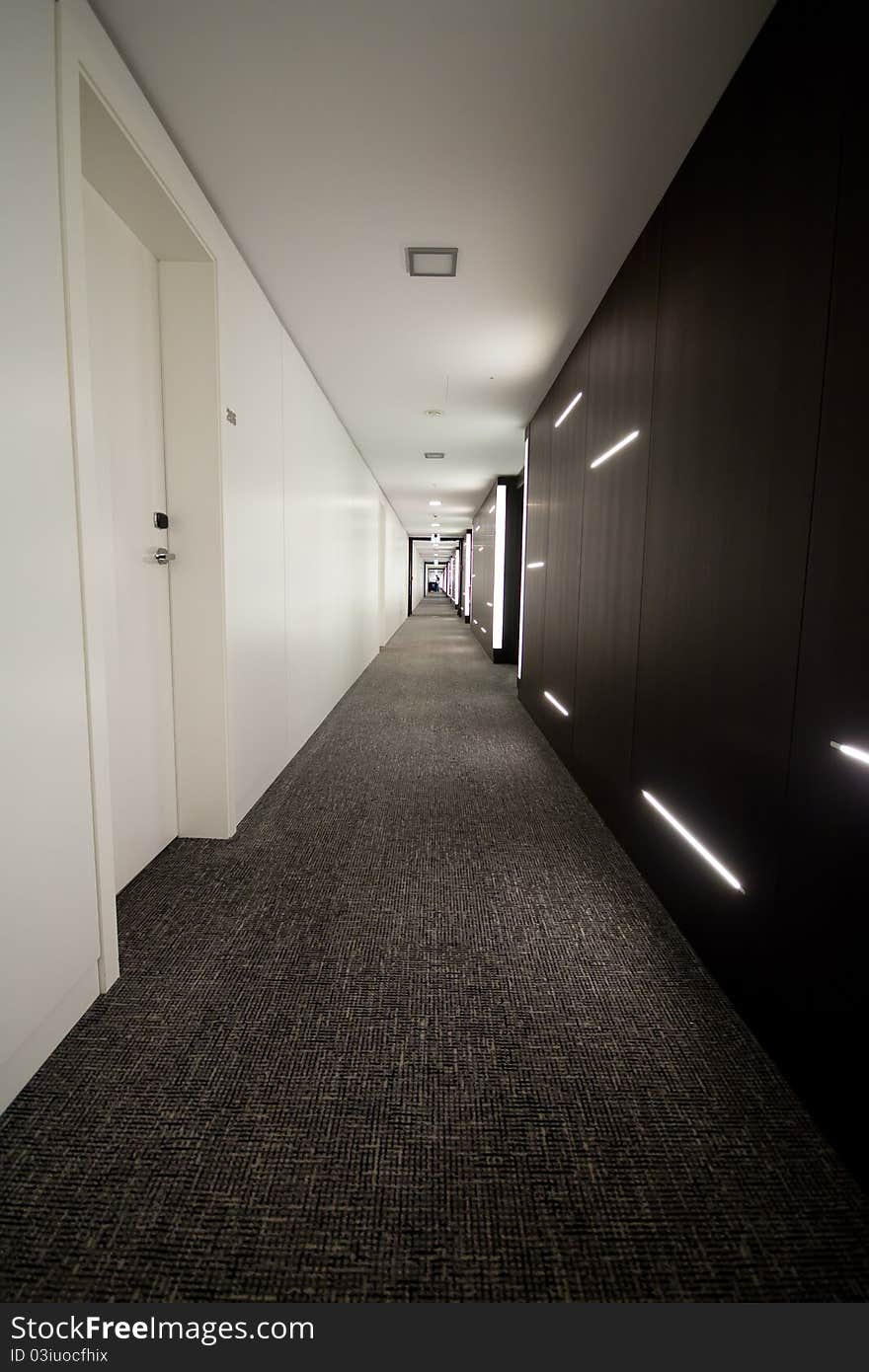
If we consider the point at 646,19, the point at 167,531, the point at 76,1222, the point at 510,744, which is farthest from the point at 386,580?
the point at 76,1222

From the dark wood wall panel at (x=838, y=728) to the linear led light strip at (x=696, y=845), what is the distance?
1.05 feet

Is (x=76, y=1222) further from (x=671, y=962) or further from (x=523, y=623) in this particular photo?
(x=523, y=623)

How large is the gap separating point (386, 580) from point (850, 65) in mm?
10188

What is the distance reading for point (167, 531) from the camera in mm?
2834

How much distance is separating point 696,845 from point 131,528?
2366 mm

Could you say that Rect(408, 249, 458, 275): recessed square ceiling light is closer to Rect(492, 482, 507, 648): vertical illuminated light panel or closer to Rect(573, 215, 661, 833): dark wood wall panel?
Rect(573, 215, 661, 833): dark wood wall panel

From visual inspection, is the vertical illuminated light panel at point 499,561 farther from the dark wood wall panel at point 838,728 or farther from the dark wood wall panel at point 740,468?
the dark wood wall panel at point 838,728

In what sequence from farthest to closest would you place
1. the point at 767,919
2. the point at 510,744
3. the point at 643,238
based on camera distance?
the point at 510,744 → the point at 643,238 → the point at 767,919

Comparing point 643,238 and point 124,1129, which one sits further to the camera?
point 643,238

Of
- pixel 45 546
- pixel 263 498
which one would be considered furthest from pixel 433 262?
pixel 45 546

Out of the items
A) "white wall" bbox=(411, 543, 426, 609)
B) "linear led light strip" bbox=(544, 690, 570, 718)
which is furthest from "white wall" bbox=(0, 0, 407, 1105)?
"white wall" bbox=(411, 543, 426, 609)

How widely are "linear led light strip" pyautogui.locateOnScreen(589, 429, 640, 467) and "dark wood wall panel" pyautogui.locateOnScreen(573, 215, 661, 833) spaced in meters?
0.02

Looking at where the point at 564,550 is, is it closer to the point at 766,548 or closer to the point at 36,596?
the point at 766,548

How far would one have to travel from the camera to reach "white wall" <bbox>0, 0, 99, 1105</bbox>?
4.68 ft
